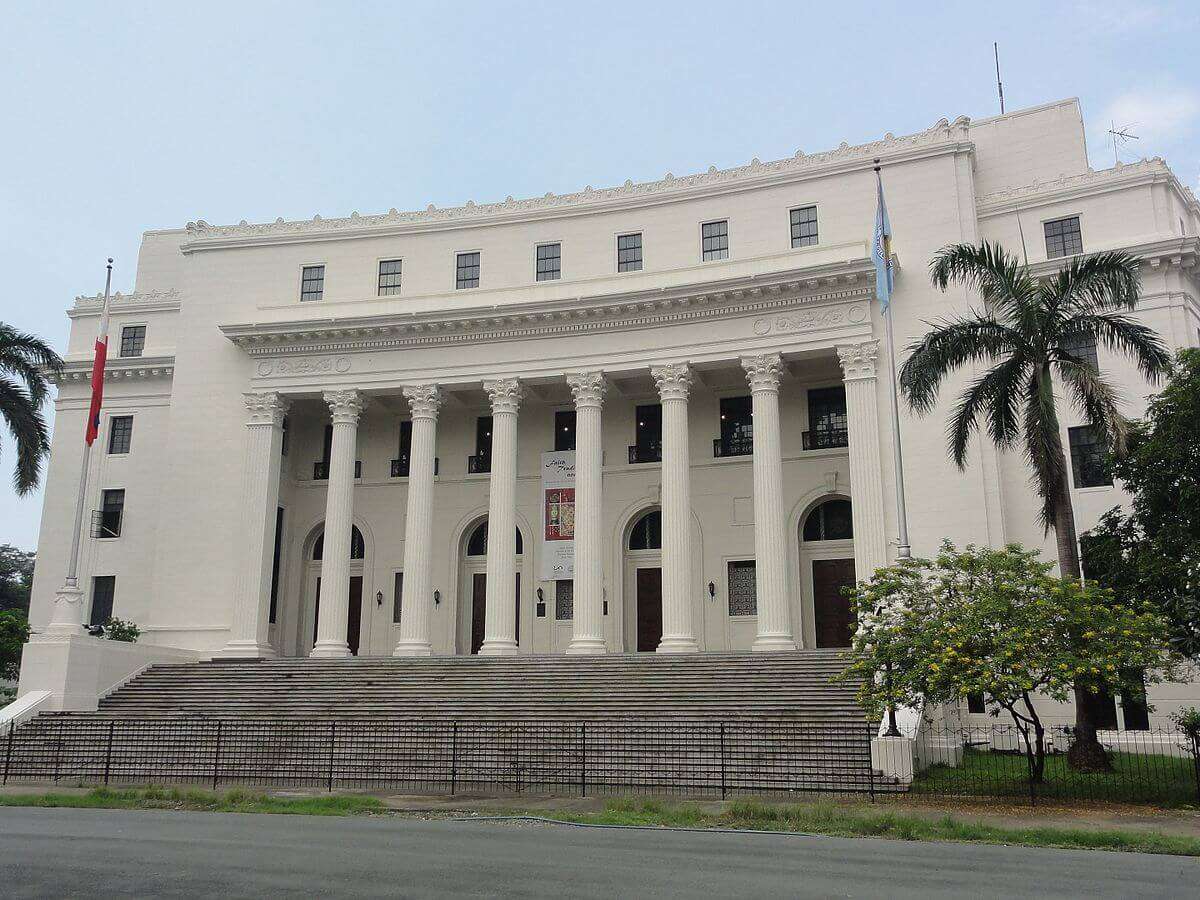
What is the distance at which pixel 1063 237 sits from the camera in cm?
3619

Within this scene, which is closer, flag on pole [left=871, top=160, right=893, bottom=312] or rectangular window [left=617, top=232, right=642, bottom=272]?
flag on pole [left=871, top=160, right=893, bottom=312]

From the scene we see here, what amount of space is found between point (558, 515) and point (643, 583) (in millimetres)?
4113

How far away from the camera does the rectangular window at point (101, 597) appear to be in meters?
43.7

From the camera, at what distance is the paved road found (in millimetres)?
10531

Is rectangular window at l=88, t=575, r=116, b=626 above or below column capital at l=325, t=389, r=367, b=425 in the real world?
below

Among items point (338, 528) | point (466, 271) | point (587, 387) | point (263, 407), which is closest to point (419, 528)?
point (338, 528)

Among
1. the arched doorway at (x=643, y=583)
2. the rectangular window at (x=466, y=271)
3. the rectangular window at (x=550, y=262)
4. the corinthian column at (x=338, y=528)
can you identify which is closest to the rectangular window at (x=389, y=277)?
the rectangular window at (x=466, y=271)

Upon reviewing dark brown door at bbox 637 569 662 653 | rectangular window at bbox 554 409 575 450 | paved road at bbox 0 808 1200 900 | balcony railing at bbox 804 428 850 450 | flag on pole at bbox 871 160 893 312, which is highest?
flag on pole at bbox 871 160 893 312

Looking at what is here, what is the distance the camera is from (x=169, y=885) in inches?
414

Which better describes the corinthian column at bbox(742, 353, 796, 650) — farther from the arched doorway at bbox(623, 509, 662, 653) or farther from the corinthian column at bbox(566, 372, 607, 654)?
the arched doorway at bbox(623, 509, 662, 653)

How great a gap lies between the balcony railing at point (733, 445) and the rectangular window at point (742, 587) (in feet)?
12.9

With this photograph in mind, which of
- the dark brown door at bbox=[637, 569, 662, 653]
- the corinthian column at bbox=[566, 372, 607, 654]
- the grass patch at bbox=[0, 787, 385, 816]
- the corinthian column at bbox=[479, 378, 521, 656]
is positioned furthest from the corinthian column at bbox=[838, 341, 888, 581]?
the grass patch at bbox=[0, 787, 385, 816]

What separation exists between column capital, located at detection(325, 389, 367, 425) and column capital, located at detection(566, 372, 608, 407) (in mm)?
8075

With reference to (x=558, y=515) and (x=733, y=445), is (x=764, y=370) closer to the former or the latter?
(x=733, y=445)
